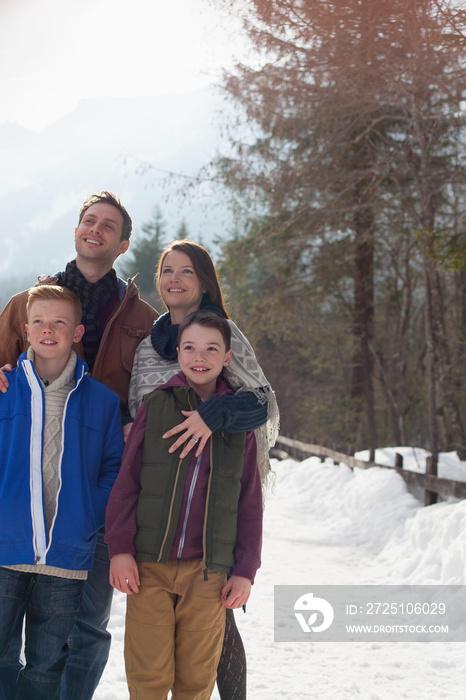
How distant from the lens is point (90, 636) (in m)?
2.43

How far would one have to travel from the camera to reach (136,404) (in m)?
2.55

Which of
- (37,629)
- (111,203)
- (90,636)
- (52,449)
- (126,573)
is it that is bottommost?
(90,636)

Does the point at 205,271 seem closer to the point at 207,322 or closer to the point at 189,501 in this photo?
the point at 207,322

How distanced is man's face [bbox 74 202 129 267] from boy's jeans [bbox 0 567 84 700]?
55.1 inches

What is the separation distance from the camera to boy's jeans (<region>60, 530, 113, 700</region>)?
93.6 inches

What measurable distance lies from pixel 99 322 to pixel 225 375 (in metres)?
0.69

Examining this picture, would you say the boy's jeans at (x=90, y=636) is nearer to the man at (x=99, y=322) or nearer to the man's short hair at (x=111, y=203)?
the man at (x=99, y=322)

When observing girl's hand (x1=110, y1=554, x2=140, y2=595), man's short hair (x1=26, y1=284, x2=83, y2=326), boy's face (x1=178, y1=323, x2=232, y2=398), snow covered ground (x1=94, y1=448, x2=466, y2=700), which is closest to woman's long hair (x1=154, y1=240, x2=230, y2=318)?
boy's face (x1=178, y1=323, x2=232, y2=398)

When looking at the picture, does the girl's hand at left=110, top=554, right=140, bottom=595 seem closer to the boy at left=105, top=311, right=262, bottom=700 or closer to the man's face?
the boy at left=105, top=311, right=262, bottom=700

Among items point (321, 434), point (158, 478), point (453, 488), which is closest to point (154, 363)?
point (158, 478)

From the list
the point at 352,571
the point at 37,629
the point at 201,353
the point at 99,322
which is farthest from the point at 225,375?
the point at 352,571

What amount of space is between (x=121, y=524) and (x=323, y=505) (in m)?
6.45

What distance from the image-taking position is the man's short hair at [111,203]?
283 centimetres

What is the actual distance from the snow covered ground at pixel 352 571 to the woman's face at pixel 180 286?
3.53 ft
